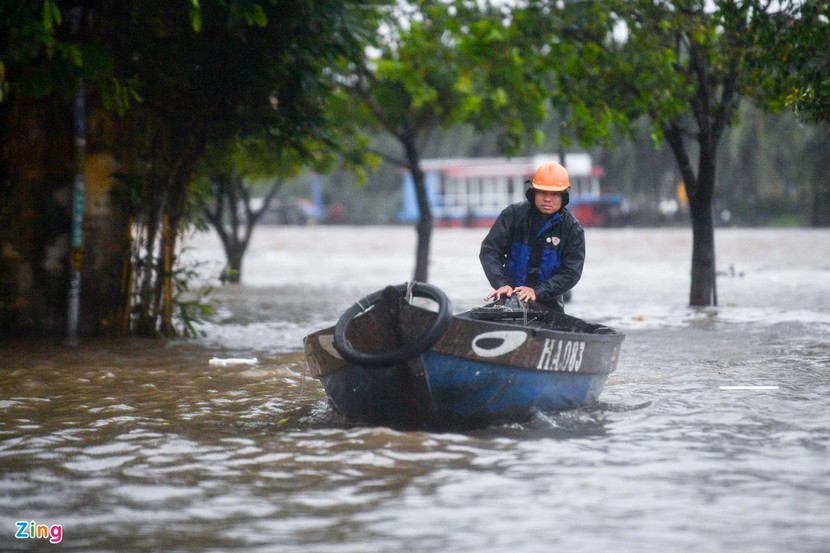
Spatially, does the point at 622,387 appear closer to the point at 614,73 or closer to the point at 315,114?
the point at 315,114

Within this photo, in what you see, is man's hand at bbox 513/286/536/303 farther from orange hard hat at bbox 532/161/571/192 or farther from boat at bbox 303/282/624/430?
orange hard hat at bbox 532/161/571/192

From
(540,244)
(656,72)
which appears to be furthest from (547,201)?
(656,72)

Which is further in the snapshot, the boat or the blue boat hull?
the blue boat hull

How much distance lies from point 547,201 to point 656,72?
7.25 metres

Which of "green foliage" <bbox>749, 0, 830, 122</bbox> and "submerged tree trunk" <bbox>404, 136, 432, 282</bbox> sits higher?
"green foliage" <bbox>749, 0, 830, 122</bbox>

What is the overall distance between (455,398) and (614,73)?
965 centimetres

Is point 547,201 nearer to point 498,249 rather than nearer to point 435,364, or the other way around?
point 498,249

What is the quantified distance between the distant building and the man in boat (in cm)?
4960

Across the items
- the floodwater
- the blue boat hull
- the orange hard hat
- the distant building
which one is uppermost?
the distant building

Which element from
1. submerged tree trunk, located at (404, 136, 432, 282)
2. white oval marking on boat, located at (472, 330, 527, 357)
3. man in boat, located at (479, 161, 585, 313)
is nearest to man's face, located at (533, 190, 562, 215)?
man in boat, located at (479, 161, 585, 313)

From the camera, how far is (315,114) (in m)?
14.5

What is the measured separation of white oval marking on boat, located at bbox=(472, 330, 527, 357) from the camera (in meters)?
8.07

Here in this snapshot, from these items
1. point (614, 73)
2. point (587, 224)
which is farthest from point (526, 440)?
point (587, 224)

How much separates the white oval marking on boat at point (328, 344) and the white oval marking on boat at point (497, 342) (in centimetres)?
94
